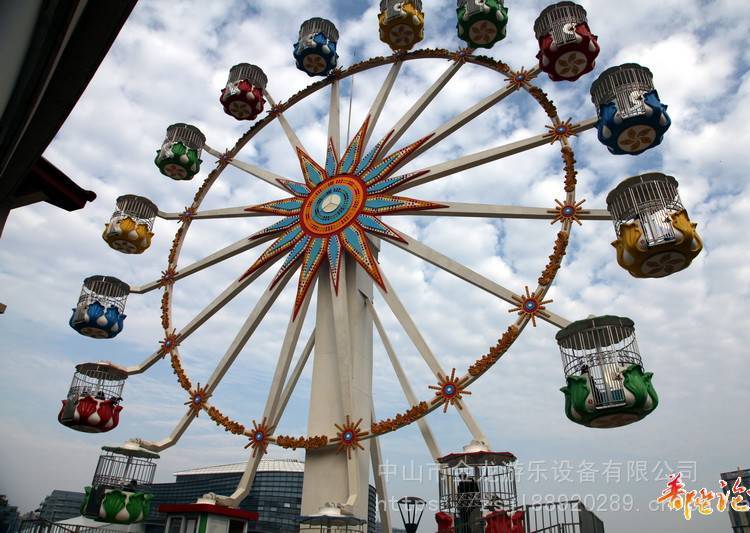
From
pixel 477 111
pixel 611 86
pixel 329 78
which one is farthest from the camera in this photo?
pixel 329 78

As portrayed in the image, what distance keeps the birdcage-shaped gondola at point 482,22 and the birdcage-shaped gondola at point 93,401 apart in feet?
35.8

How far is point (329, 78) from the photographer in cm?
1569

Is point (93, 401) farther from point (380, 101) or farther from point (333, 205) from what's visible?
point (380, 101)

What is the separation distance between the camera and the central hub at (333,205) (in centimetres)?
1296

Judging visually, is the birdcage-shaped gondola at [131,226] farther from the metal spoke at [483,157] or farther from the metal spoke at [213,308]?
the metal spoke at [483,157]

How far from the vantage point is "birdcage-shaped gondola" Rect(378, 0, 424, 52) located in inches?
535

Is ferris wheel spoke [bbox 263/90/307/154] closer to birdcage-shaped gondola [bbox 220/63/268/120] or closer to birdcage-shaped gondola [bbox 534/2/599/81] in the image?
birdcage-shaped gondola [bbox 220/63/268/120]

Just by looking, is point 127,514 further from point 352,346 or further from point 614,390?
point 614,390

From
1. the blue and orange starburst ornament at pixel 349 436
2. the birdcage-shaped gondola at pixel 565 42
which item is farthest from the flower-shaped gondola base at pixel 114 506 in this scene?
the birdcage-shaped gondola at pixel 565 42

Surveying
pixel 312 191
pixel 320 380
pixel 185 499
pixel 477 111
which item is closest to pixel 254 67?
pixel 312 191

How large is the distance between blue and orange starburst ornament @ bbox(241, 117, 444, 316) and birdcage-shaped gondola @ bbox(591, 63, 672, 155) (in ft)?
11.6

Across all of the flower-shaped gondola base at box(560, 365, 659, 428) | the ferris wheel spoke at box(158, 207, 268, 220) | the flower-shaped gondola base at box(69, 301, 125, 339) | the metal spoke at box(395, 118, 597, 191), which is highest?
the ferris wheel spoke at box(158, 207, 268, 220)

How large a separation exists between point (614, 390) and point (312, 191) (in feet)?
28.8

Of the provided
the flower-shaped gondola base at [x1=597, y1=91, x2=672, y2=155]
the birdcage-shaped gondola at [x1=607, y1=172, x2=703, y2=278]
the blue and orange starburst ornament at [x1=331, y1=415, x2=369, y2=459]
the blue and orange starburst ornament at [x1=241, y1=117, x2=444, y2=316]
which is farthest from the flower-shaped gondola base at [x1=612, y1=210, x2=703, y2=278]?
the blue and orange starburst ornament at [x1=331, y1=415, x2=369, y2=459]
